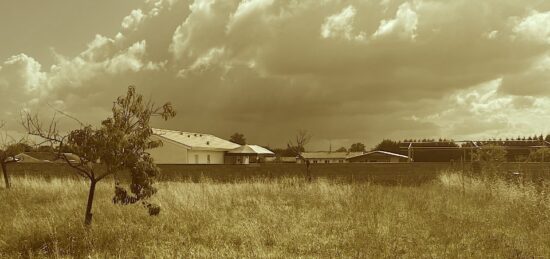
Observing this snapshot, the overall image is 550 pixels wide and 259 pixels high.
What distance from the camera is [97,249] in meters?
8.69

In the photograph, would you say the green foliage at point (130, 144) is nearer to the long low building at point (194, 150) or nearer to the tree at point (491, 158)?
the tree at point (491, 158)

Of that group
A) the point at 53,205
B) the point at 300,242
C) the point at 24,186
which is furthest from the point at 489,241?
the point at 24,186

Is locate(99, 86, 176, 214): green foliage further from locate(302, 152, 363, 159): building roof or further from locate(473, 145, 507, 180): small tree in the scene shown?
locate(302, 152, 363, 159): building roof

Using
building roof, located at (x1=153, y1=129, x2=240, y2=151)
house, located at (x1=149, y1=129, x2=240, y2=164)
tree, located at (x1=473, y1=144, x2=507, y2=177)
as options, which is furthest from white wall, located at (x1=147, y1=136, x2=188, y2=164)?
tree, located at (x1=473, y1=144, x2=507, y2=177)

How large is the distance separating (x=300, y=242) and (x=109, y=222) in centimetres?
498

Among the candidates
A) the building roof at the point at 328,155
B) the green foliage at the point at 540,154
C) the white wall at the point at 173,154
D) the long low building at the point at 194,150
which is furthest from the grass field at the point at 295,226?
the building roof at the point at 328,155

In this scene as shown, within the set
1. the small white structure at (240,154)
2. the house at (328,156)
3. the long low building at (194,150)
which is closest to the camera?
the long low building at (194,150)

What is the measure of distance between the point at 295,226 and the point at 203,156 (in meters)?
44.5

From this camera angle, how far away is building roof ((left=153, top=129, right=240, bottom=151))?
50963mm

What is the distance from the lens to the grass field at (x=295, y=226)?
8.53 meters

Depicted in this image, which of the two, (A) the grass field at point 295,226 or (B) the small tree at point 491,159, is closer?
(A) the grass field at point 295,226

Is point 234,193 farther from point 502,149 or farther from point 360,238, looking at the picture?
point 502,149

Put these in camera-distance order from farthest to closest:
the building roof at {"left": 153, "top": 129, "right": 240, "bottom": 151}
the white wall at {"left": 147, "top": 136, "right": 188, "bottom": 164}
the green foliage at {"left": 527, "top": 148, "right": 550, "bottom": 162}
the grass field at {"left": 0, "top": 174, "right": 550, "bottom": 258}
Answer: the building roof at {"left": 153, "top": 129, "right": 240, "bottom": 151}
the white wall at {"left": 147, "top": 136, "right": 188, "bottom": 164}
the green foliage at {"left": 527, "top": 148, "right": 550, "bottom": 162}
the grass field at {"left": 0, "top": 174, "right": 550, "bottom": 258}

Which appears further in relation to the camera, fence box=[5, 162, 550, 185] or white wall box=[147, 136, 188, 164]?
white wall box=[147, 136, 188, 164]
